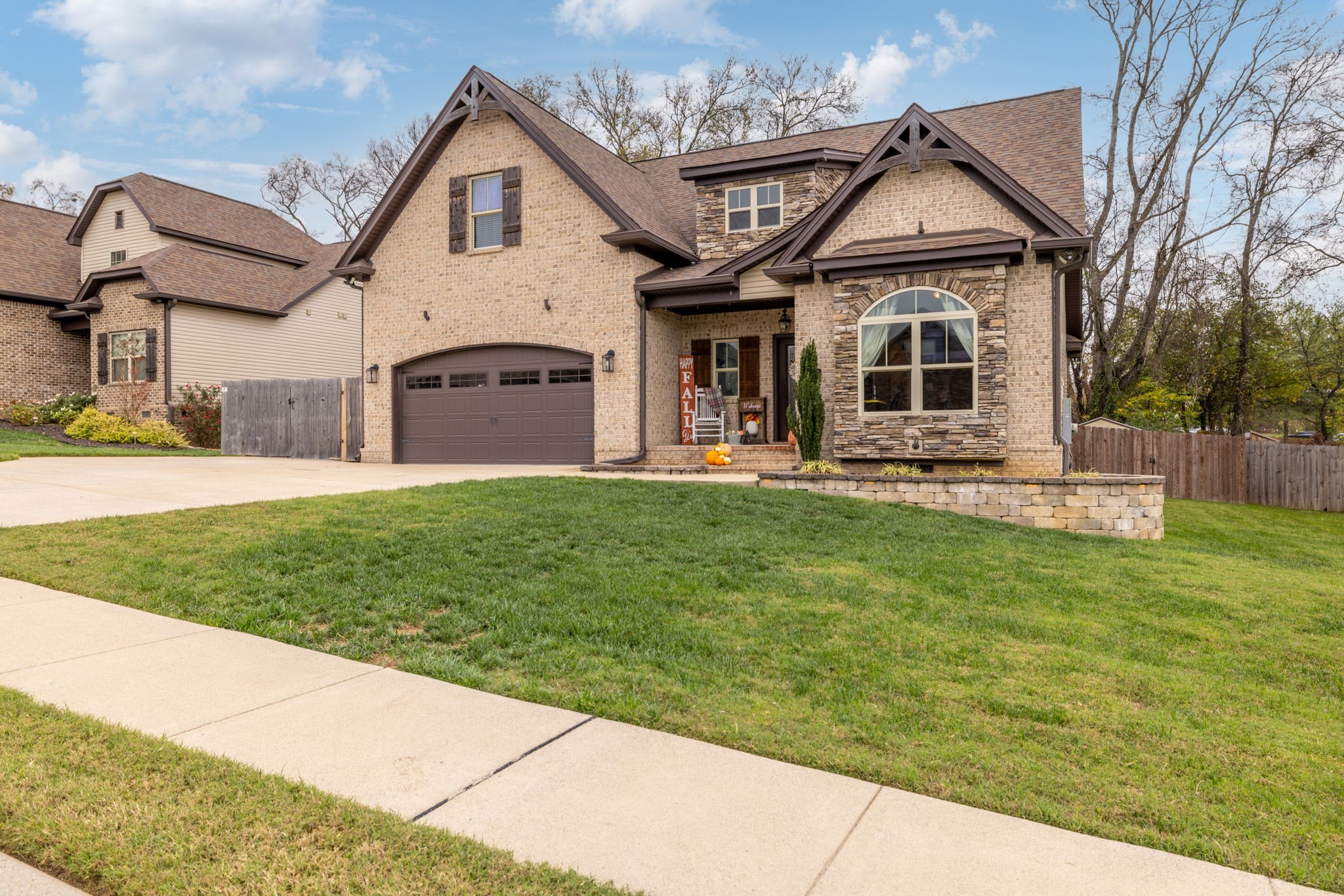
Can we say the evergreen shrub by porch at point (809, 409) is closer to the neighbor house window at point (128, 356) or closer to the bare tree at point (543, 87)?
the neighbor house window at point (128, 356)

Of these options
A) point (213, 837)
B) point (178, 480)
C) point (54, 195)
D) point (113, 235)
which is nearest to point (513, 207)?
point (178, 480)

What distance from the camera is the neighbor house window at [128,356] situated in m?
23.1

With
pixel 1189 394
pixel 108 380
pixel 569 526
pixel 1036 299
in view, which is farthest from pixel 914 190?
pixel 108 380

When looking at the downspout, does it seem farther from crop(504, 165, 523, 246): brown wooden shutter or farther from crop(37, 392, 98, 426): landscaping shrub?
crop(37, 392, 98, 426): landscaping shrub

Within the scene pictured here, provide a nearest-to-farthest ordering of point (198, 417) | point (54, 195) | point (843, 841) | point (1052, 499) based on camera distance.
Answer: point (843, 841), point (1052, 499), point (198, 417), point (54, 195)

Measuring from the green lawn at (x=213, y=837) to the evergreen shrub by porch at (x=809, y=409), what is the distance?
431 inches

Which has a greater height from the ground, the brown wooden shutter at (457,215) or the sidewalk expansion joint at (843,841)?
the brown wooden shutter at (457,215)

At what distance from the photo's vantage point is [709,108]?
31.5m

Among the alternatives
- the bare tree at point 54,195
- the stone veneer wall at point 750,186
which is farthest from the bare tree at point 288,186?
the stone veneer wall at point 750,186

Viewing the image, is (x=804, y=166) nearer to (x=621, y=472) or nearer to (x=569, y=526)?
(x=621, y=472)

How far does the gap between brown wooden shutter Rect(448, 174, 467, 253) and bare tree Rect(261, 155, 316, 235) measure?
1003 inches

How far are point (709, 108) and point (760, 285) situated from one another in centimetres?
1863

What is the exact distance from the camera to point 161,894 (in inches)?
87.4

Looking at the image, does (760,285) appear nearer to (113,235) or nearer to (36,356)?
(113,235)
